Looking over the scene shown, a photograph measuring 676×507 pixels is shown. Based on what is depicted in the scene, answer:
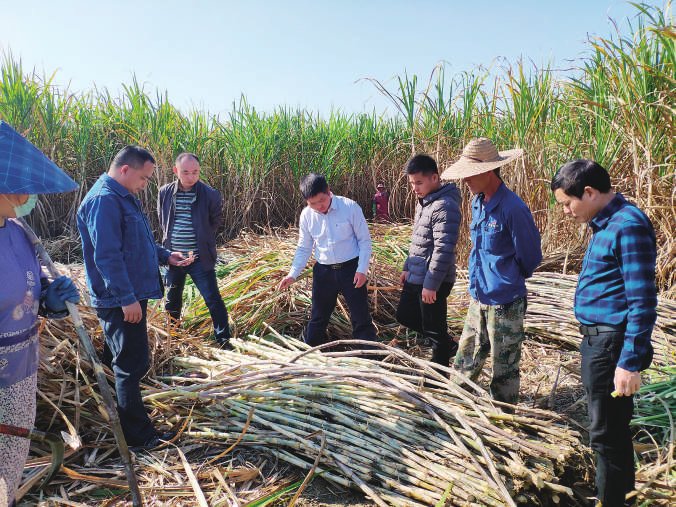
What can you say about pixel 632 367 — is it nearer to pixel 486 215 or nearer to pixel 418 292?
pixel 486 215

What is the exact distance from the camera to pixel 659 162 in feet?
14.2

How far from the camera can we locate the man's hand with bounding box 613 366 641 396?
186 centimetres

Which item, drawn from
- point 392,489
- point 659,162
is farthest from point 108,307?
point 659,162

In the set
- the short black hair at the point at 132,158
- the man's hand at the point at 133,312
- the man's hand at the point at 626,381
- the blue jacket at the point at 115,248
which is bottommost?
the man's hand at the point at 626,381

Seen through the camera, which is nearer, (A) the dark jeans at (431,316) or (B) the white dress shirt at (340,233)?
(A) the dark jeans at (431,316)

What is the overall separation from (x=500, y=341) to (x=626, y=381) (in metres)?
0.87

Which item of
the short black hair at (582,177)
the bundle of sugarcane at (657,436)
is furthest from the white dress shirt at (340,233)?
the bundle of sugarcane at (657,436)

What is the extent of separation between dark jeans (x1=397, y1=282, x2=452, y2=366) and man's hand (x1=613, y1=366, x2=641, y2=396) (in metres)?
1.52

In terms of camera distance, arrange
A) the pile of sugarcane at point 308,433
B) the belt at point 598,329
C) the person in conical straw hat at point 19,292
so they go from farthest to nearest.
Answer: the pile of sugarcane at point 308,433
the belt at point 598,329
the person in conical straw hat at point 19,292

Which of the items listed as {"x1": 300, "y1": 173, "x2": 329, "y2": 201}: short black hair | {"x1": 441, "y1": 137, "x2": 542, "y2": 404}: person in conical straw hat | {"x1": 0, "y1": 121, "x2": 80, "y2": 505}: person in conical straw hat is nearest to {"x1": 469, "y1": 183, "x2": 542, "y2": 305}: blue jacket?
{"x1": 441, "y1": 137, "x2": 542, "y2": 404}: person in conical straw hat

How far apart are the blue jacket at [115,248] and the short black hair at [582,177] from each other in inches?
85.0

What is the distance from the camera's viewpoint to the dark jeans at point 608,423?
6.68 ft

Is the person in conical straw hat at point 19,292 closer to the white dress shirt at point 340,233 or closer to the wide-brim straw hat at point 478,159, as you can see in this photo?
the wide-brim straw hat at point 478,159

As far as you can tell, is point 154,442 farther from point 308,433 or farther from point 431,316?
point 431,316
